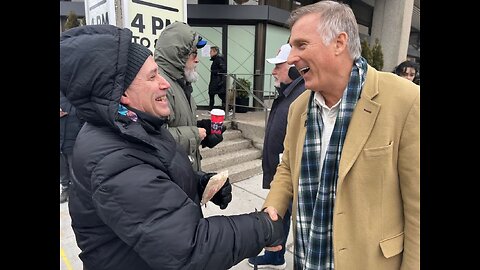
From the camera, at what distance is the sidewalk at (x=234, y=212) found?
293 cm

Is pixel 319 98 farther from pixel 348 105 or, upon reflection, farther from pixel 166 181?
pixel 166 181

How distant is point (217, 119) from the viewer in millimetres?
2393

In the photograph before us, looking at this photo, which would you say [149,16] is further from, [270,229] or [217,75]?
[217,75]

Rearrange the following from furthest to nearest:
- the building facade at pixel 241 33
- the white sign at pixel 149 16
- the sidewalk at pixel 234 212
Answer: the building facade at pixel 241 33 → the sidewalk at pixel 234 212 → the white sign at pixel 149 16

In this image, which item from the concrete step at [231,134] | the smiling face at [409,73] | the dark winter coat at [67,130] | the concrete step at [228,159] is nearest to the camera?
the dark winter coat at [67,130]

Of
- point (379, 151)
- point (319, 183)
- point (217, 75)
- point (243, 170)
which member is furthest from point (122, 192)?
point (217, 75)

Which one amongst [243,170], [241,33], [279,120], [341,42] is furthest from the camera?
[241,33]

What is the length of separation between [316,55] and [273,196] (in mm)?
747

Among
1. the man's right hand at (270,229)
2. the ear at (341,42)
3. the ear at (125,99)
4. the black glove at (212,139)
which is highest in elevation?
the ear at (341,42)

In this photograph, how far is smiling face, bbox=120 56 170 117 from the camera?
4.03 feet

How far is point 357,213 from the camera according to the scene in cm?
126

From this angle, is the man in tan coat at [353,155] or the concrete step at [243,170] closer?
the man in tan coat at [353,155]

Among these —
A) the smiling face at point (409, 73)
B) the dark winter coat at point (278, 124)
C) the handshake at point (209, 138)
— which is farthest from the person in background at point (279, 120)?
the smiling face at point (409, 73)

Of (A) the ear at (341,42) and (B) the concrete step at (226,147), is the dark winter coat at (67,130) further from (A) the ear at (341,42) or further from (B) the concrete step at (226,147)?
(A) the ear at (341,42)
